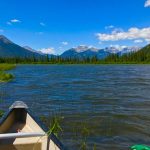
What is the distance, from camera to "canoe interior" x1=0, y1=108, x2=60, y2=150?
8.88m

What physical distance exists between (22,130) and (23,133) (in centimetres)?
341

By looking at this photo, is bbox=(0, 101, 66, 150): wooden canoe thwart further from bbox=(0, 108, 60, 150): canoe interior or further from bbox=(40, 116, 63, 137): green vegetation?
bbox=(40, 116, 63, 137): green vegetation

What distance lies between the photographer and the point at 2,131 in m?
10.7

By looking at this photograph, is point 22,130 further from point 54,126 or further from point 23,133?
point 54,126

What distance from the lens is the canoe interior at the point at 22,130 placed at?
8.88 meters

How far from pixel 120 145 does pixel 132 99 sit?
1337cm

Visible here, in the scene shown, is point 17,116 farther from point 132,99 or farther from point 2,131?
point 132,99

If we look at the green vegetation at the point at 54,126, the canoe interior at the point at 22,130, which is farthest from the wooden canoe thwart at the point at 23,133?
the green vegetation at the point at 54,126

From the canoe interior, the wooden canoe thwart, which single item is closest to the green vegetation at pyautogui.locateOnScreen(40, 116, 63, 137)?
the wooden canoe thwart

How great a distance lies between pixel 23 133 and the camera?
814 cm

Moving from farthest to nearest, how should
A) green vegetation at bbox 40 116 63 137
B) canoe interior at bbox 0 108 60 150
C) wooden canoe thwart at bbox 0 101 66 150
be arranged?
canoe interior at bbox 0 108 60 150 < wooden canoe thwart at bbox 0 101 66 150 < green vegetation at bbox 40 116 63 137

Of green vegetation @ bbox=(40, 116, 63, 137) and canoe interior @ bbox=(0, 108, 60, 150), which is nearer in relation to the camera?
green vegetation @ bbox=(40, 116, 63, 137)

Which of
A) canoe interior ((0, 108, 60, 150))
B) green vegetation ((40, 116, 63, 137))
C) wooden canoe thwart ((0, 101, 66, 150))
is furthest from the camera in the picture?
canoe interior ((0, 108, 60, 150))

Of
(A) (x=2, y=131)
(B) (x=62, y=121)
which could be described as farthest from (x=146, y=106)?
(A) (x=2, y=131)
